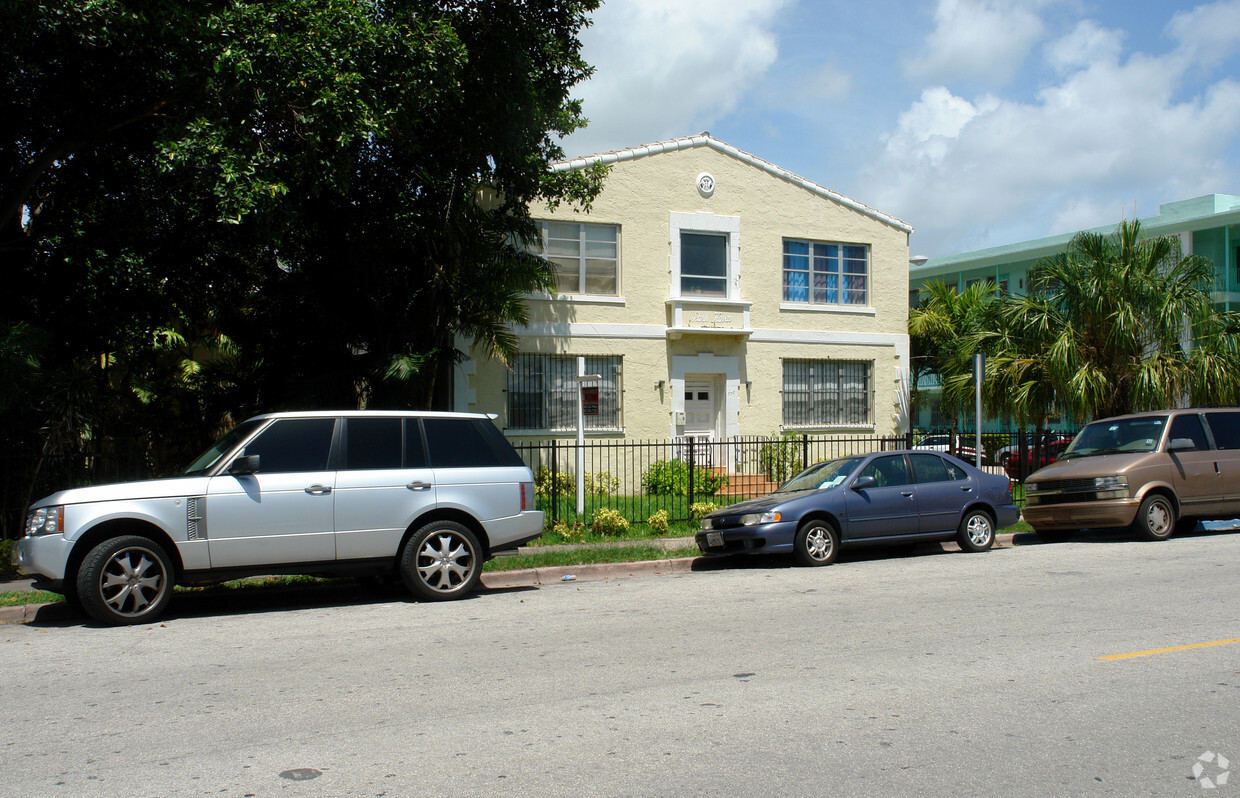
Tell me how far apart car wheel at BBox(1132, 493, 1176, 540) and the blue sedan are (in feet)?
6.15

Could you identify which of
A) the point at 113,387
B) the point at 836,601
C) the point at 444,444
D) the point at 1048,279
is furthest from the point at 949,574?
the point at 113,387

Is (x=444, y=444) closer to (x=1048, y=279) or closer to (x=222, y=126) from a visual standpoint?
(x=222, y=126)

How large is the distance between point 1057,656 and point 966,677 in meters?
0.99

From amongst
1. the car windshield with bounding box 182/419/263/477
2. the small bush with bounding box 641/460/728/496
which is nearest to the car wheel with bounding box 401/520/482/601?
the car windshield with bounding box 182/419/263/477

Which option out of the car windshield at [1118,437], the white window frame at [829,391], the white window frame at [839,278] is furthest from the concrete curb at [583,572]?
the white window frame at [839,278]

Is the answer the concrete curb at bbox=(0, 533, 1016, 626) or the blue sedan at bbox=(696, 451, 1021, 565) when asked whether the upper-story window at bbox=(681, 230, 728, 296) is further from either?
the concrete curb at bbox=(0, 533, 1016, 626)

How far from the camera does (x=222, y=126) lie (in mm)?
11109

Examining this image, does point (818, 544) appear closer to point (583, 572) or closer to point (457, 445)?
point (583, 572)

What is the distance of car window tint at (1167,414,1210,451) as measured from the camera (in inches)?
569

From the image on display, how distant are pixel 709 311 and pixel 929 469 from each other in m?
8.34

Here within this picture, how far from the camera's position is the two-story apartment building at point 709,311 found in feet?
64.6

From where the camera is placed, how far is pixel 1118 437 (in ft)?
48.7

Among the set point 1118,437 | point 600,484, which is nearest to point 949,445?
point 1118,437

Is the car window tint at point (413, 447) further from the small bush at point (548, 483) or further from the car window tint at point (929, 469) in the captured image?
the small bush at point (548, 483)
